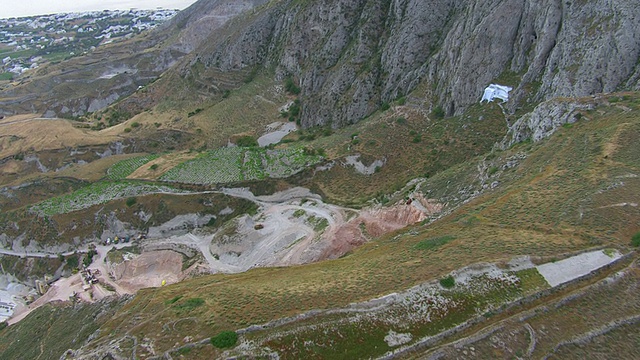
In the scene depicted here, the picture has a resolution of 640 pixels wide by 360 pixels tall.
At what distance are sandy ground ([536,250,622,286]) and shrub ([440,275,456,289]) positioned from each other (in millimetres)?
4907

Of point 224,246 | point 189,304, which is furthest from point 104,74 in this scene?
point 189,304

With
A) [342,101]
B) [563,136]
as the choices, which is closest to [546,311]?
[563,136]

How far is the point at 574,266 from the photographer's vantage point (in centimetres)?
2127

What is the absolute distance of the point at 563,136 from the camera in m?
38.4

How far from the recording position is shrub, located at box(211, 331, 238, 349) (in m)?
19.8

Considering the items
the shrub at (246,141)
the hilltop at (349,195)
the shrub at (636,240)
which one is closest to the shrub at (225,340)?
the hilltop at (349,195)

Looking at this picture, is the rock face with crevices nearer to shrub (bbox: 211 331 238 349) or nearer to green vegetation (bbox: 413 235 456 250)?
green vegetation (bbox: 413 235 456 250)

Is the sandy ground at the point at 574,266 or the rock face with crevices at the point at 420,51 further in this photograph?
the rock face with crevices at the point at 420,51

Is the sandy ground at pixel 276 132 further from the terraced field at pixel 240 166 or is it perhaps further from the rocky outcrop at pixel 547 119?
the rocky outcrop at pixel 547 119

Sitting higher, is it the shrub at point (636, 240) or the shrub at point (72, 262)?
the shrub at point (636, 240)

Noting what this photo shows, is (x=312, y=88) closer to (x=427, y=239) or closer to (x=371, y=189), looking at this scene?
(x=371, y=189)

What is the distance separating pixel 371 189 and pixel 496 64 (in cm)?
2966

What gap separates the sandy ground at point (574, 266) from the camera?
2072cm

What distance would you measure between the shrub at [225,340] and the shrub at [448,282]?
11683 millimetres
